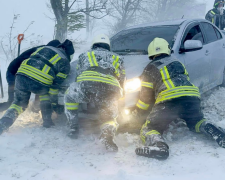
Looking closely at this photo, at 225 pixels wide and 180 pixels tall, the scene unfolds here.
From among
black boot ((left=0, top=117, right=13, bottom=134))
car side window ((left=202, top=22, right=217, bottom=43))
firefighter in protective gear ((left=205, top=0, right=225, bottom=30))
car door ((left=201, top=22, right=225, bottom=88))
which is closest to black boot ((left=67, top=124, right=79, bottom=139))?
black boot ((left=0, top=117, right=13, bottom=134))

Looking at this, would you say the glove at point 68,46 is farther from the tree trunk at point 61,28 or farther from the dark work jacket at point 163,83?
the tree trunk at point 61,28

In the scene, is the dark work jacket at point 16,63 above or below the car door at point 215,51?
below

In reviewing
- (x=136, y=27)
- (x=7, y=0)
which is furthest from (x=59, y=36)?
(x=7, y=0)

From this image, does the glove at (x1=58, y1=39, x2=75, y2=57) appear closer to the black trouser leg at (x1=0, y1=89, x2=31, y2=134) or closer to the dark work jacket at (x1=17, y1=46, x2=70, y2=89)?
the dark work jacket at (x1=17, y1=46, x2=70, y2=89)

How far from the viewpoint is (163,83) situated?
10.2 ft

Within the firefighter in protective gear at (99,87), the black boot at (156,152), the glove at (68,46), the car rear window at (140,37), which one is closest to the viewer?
the black boot at (156,152)

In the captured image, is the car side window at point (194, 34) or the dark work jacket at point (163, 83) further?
the car side window at point (194, 34)

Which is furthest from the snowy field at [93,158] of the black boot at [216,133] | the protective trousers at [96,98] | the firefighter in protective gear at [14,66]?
the firefighter in protective gear at [14,66]

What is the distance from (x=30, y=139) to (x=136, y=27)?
3096mm

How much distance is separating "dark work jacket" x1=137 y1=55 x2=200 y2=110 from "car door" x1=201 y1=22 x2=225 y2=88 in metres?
1.96

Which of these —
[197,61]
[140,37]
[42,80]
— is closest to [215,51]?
[197,61]

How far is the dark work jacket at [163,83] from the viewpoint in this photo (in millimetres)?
3029

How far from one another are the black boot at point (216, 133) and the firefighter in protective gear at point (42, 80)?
7.24 ft

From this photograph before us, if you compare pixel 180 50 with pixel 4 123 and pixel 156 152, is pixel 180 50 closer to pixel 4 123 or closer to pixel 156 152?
pixel 156 152
